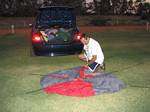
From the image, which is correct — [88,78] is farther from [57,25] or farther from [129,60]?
[57,25]

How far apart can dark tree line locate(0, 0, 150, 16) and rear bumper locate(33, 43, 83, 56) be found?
1832cm

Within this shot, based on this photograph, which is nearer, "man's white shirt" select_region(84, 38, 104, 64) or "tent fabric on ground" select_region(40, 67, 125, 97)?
"tent fabric on ground" select_region(40, 67, 125, 97)

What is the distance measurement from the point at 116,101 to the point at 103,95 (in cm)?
47

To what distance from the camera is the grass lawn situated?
6.44 meters

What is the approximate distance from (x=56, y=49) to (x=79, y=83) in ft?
10.6

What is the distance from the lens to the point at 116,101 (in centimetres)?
670

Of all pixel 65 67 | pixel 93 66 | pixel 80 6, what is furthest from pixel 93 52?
pixel 80 6

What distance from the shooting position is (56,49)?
11.1 m

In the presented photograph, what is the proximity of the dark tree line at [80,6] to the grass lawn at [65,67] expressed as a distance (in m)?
15.2

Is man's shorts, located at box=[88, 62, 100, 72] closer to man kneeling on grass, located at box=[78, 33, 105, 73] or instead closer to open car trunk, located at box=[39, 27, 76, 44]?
man kneeling on grass, located at box=[78, 33, 105, 73]

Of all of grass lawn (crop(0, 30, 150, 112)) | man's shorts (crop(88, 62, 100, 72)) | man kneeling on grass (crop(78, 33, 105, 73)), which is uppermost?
man kneeling on grass (crop(78, 33, 105, 73))

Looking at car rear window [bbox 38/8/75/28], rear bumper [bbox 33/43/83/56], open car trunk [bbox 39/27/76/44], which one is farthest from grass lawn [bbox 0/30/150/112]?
car rear window [bbox 38/8/75/28]

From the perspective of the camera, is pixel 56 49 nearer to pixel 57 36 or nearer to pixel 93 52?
pixel 57 36

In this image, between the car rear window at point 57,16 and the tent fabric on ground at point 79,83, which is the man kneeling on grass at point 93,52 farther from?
the car rear window at point 57,16
